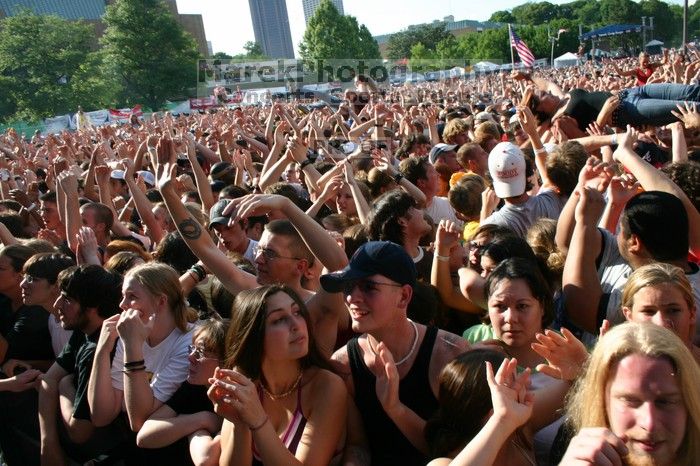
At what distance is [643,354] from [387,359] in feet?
3.01

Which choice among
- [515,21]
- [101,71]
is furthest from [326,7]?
[515,21]

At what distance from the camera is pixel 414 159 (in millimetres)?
5875

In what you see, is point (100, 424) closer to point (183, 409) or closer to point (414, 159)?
point (183, 409)

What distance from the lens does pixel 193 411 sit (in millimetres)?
3152

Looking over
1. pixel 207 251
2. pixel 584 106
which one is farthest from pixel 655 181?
pixel 584 106

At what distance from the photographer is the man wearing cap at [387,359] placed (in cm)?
253

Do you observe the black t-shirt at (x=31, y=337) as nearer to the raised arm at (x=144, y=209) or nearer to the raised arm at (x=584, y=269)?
the raised arm at (x=144, y=209)

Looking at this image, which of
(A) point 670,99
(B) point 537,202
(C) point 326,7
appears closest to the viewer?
(B) point 537,202

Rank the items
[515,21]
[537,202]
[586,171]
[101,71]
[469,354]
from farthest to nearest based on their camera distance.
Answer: [515,21], [101,71], [537,202], [586,171], [469,354]

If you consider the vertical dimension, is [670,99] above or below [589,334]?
above

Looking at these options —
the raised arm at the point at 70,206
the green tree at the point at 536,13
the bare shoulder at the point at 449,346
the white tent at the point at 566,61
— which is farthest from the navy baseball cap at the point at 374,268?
the green tree at the point at 536,13

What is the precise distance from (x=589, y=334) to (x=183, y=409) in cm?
186

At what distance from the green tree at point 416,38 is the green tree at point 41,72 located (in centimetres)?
5857

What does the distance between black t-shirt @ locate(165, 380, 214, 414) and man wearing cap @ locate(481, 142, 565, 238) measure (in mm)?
2117
